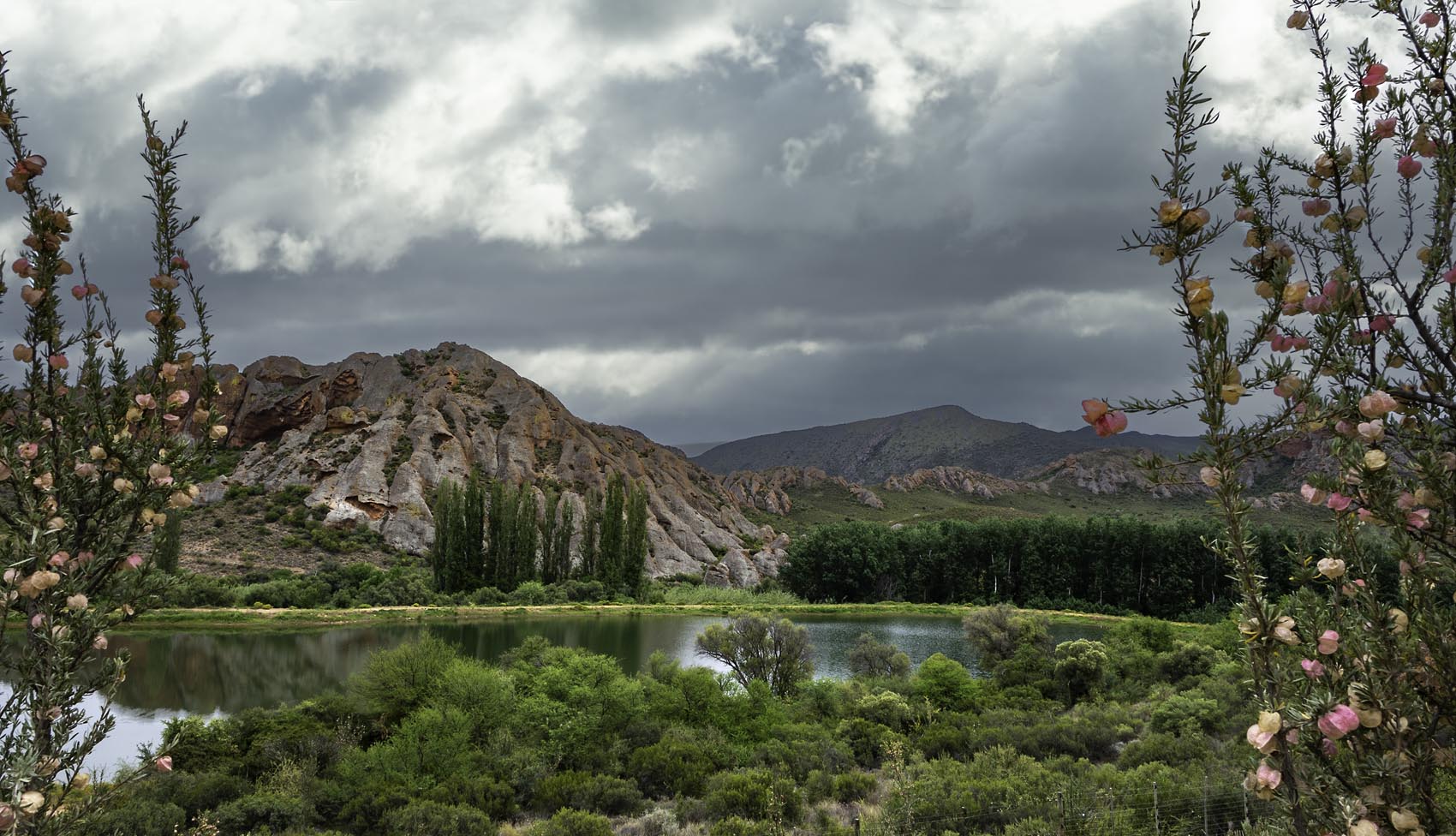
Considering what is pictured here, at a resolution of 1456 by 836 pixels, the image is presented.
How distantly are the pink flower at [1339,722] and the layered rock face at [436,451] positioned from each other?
78.1m

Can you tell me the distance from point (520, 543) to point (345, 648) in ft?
89.3

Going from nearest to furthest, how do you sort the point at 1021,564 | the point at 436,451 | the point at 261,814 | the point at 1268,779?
the point at 1268,779, the point at 261,814, the point at 1021,564, the point at 436,451

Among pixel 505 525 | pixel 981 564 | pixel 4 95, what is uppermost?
pixel 4 95

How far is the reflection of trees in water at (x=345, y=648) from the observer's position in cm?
2780

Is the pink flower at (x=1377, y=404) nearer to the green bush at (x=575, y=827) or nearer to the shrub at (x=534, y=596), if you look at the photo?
the green bush at (x=575, y=827)

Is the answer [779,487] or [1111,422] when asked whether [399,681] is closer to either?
[1111,422]

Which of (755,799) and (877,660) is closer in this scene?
(755,799)

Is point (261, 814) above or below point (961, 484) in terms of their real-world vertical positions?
below

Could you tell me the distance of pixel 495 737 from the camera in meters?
17.4

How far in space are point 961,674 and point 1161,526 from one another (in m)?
49.5

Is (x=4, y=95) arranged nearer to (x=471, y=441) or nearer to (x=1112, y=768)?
(x=1112, y=768)

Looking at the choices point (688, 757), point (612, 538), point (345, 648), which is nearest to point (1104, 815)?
point (688, 757)

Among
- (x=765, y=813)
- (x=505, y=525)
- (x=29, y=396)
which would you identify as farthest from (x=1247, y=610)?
(x=505, y=525)

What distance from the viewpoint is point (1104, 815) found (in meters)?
11.1
